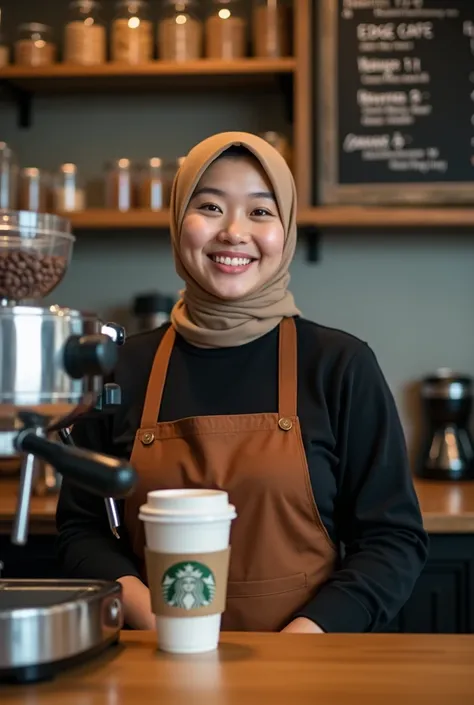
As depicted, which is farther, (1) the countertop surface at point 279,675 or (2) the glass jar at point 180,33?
(2) the glass jar at point 180,33

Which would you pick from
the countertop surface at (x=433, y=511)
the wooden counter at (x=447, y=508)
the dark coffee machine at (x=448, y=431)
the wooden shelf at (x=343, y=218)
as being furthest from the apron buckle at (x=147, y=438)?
the dark coffee machine at (x=448, y=431)

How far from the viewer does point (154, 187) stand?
8.24 feet

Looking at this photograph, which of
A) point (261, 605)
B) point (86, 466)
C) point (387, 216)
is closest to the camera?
point (86, 466)

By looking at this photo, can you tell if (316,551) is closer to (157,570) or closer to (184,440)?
(184,440)

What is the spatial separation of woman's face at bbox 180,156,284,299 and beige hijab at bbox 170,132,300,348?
0.06 ft

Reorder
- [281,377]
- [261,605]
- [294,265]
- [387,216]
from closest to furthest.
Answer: [261,605] → [281,377] → [387,216] → [294,265]

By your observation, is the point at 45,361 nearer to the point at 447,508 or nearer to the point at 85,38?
the point at 447,508

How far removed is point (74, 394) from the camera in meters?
0.88

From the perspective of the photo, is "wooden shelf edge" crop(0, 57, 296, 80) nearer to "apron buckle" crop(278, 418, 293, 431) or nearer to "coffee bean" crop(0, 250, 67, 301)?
"apron buckle" crop(278, 418, 293, 431)

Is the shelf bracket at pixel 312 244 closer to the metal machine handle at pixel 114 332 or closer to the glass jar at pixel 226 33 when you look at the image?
the glass jar at pixel 226 33

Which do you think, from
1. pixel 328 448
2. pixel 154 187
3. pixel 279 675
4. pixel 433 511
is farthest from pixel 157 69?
pixel 279 675

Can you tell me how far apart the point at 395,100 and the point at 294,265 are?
523 mm

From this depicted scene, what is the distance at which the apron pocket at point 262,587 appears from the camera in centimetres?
132

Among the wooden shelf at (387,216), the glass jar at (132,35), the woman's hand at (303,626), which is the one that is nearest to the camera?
the woman's hand at (303,626)
